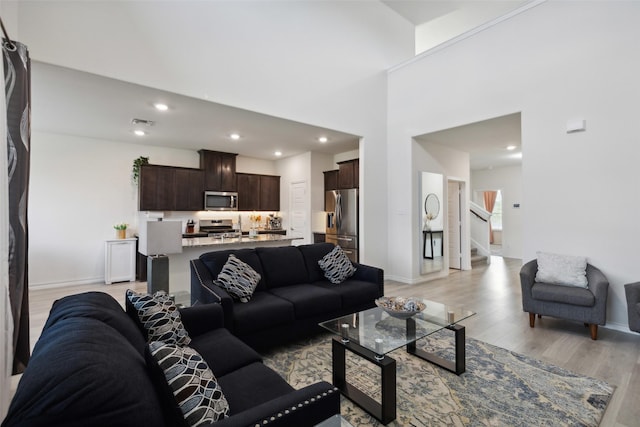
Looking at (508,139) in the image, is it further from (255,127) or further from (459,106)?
(255,127)

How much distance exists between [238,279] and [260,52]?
129 inches

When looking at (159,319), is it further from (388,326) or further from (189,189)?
(189,189)

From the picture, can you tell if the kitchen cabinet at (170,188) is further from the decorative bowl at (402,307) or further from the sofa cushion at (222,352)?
the decorative bowl at (402,307)

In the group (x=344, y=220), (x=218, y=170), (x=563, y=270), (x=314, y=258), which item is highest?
(x=218, y=170)

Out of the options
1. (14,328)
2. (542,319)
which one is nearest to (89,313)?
(14,328)

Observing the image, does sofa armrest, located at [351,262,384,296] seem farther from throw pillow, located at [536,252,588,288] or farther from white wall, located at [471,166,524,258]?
white wall, located at [471,166,524,258]

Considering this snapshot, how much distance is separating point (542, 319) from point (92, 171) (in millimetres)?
7813

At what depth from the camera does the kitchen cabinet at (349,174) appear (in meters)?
6.30

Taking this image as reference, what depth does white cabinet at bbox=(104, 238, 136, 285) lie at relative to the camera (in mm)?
5633

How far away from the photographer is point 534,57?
4.13m

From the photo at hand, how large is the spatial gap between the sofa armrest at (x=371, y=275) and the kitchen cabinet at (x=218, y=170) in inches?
177

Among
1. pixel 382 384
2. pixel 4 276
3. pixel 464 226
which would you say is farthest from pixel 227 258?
pixel 464 226

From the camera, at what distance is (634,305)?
2.84 meters

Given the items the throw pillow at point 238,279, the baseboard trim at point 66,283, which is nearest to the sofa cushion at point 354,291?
the throw pillow at point 238,279
